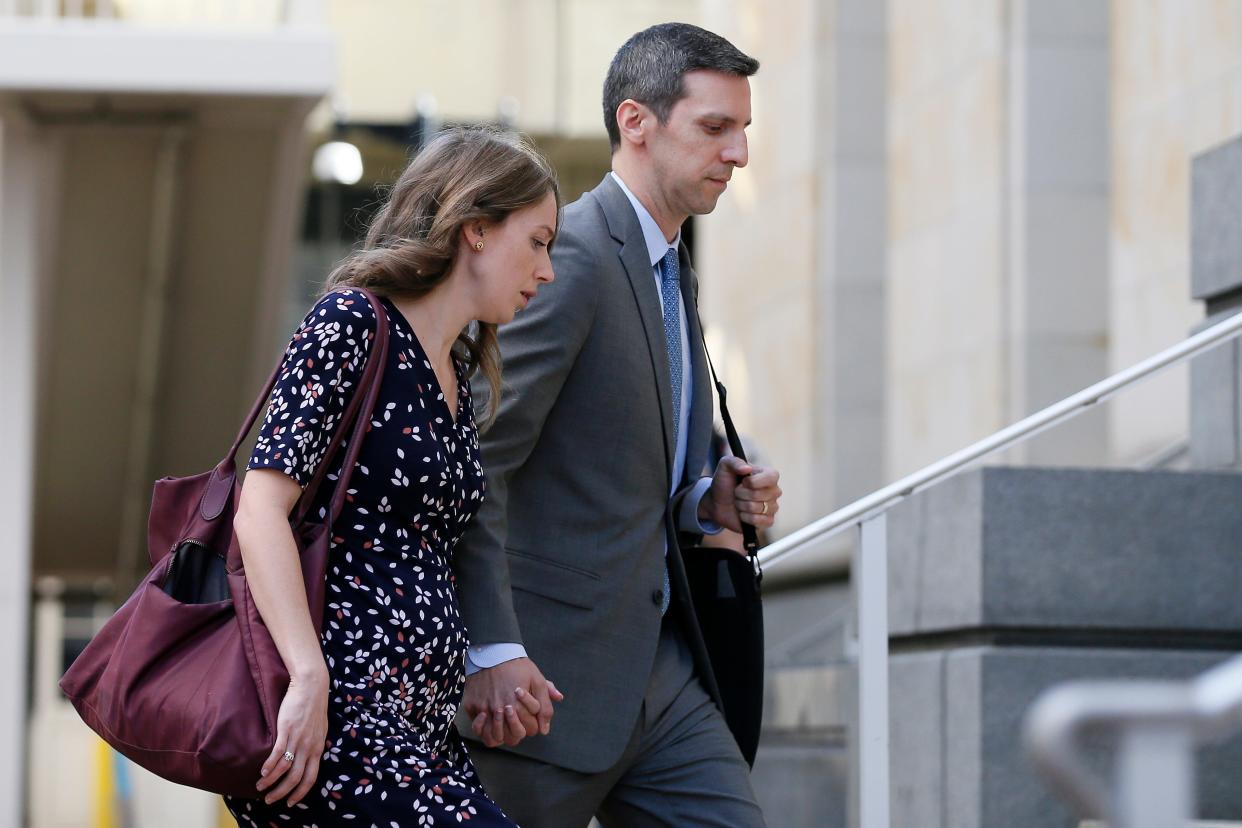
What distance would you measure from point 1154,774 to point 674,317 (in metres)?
2.43

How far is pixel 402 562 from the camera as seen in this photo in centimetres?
296

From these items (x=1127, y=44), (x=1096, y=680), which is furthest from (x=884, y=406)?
(x=1096, y=680)

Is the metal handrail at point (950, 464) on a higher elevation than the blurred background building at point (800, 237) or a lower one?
lower

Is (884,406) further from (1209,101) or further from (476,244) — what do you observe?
(476,244)

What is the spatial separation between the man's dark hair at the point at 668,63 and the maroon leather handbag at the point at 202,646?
1.02 meters

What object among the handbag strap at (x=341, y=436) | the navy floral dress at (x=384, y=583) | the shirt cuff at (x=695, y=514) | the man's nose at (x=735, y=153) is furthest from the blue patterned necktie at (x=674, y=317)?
the handbag strap at (x=341, y=436)

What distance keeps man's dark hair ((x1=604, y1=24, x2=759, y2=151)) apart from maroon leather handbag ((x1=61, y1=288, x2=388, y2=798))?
1.02 metres

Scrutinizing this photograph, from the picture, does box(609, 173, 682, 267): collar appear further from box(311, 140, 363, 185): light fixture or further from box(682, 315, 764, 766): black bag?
box(311, 140, 363, 185): light fixture

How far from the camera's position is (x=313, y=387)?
2887mm

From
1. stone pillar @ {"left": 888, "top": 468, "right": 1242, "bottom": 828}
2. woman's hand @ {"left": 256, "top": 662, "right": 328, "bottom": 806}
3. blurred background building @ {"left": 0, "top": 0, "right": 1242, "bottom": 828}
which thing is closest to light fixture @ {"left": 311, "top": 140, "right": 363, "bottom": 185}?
blurred background building @ {"left": 0, "top": 0, "right": 1242, "bottom": 828}

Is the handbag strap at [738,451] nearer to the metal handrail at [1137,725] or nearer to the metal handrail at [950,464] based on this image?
the metal handrail at [950,464]

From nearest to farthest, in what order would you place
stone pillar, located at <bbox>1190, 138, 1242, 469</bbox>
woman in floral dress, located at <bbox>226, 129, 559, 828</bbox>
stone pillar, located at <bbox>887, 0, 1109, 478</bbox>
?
woman in floral dress, located at <bbox>226, 129, 559, 828</bbox> < stone pillar, located at <bbox>1190, 138, 1242, 469</bbox> < stone pillar, located at <bbox>887, 0, 1109, 478</bbox>

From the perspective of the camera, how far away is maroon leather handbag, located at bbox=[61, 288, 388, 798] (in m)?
2.68

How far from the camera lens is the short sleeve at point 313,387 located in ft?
9.36
